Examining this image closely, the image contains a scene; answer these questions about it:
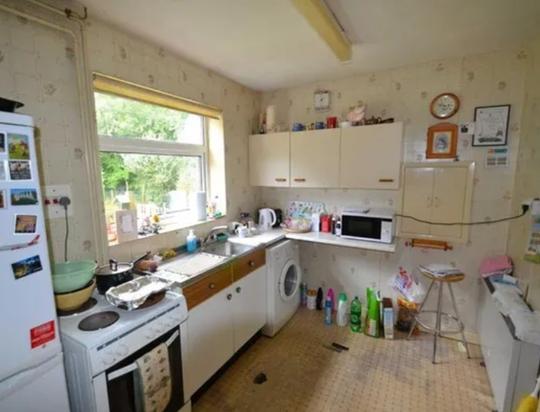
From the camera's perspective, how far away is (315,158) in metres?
2.60

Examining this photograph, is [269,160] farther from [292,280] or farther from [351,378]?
[351,378]

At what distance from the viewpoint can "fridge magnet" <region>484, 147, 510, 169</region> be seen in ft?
6.97

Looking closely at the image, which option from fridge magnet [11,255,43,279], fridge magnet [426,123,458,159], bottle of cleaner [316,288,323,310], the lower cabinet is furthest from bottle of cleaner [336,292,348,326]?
fridge magnet [11,255,43,279]

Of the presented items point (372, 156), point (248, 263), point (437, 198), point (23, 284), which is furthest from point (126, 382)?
point (437, 198)

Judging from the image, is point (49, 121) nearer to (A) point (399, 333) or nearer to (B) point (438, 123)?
(B) point (438, 123)

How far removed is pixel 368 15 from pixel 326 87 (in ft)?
3.77

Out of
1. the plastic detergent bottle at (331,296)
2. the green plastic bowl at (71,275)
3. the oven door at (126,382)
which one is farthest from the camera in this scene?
the plastic detergent bottle at (331,296)

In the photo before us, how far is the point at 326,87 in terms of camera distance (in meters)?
2.74

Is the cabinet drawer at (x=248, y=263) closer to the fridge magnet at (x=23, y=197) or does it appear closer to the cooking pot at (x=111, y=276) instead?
the cooking pot at (x=111, y=276)

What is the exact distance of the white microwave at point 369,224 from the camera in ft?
7.68

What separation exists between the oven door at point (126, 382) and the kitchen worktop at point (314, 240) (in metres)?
1.07

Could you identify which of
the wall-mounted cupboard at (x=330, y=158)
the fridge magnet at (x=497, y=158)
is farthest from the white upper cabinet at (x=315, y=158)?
the fridge magnet at (x=497, y=158)

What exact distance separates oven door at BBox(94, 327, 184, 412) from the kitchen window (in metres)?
0.77

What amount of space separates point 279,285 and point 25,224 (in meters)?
1.93
